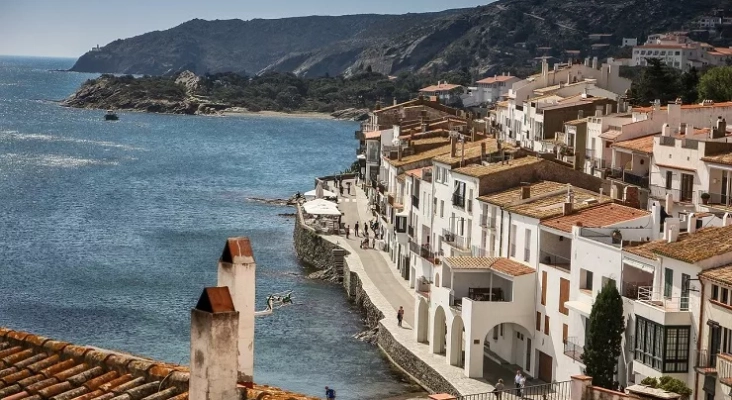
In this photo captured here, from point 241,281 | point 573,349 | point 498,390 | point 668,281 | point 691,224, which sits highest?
point 241,281

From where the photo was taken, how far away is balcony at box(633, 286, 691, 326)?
3378 centimetres

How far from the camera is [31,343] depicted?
15.9 m

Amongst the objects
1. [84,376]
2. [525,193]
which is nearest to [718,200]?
[525,193]

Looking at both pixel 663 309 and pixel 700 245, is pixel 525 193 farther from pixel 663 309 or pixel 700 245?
pixel 663 309

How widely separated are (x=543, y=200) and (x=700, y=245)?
1047 centimetres

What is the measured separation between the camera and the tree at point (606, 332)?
118 feet

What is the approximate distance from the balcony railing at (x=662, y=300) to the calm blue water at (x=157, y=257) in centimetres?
993

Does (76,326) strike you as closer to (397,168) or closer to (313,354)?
(313,354)

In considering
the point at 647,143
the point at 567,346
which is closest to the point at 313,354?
the point at 567,346

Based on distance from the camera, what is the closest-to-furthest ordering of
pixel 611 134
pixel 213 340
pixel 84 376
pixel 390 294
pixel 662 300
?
pixel 213 340
pixel 84 376
pixel 662 300
pixel 390 294
pixel 611 134

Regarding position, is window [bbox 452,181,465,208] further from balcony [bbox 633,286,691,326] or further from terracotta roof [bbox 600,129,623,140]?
balcony [bbox 633,286,691,326]

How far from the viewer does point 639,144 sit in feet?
187

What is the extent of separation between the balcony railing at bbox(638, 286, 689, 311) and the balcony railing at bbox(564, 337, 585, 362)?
117 inches

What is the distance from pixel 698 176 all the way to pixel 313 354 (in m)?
14.5
